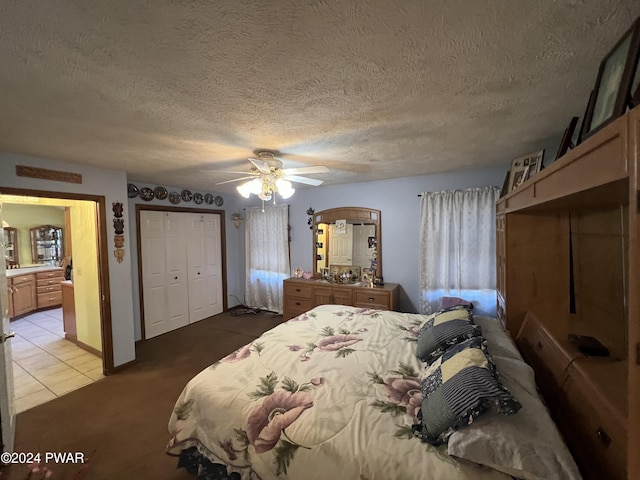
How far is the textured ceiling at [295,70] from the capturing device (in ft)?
2.73

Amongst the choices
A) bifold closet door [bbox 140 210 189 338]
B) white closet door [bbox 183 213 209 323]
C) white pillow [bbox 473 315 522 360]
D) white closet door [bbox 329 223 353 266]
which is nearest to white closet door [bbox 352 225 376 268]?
white closet door [bbox 329 223 353 266]

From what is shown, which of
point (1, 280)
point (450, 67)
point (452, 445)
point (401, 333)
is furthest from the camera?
point (401, 333)

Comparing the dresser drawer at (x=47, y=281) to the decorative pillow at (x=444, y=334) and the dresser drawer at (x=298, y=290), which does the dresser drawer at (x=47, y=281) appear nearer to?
the dresser drawer at (x=298, y=290)

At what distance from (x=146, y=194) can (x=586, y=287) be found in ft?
15.7

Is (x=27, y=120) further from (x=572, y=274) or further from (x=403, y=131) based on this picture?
(x=572, y=274)

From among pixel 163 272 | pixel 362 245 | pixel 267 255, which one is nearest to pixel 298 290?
pixel 267 255

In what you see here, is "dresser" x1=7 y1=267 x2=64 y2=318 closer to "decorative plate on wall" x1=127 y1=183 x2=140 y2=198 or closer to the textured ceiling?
"decorative plate on wall" x1=127 y1=183 x2=140 y2=198

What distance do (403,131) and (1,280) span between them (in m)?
3.00

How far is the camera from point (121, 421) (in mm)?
2195

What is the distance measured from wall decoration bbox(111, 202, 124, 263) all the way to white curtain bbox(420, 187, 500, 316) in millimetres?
3656

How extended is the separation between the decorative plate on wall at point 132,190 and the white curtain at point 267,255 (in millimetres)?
1799

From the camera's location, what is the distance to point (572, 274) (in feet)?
6.19

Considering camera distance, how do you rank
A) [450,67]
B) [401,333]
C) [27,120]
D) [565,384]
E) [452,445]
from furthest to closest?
[401,333] < [27,120] < [565,384] < [450,67] < [452,445]

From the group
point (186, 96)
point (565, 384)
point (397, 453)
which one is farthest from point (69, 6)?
point (565, 384)
